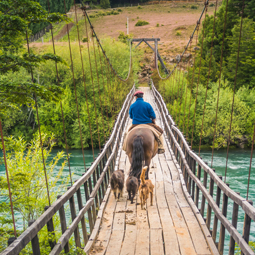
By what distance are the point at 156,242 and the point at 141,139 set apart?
1.63 m

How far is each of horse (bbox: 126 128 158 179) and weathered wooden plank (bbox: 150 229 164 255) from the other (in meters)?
1.07

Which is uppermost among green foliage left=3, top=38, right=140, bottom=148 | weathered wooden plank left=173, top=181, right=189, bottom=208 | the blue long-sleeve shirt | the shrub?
the shrub

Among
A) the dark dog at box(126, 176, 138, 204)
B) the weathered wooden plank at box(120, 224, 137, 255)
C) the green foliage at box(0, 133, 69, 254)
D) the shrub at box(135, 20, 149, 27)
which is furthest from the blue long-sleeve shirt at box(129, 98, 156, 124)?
the shrub at box(135, 20, 149, 27)

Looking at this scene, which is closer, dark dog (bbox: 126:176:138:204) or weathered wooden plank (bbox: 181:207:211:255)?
weathered wooden plank (bbox: 181:207:211:255)

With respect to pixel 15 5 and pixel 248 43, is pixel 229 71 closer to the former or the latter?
pixel 248 43

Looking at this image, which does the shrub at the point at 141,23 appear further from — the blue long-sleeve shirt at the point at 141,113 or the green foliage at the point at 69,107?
the blue long-sleeve shirt at the point at 141,113

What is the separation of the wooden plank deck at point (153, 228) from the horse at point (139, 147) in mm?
482

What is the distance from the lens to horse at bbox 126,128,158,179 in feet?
13.7

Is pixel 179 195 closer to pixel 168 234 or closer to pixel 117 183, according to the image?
pixel 117 183

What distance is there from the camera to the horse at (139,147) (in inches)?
165

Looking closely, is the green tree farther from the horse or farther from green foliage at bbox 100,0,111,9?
green foliage at bbox 100,0,111,9

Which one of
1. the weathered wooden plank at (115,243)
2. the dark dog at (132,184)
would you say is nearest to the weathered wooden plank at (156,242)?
the weathered wooden plank at (115,243)

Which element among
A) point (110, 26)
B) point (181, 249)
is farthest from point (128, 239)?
point (110, 26)

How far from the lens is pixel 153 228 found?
3.34m
